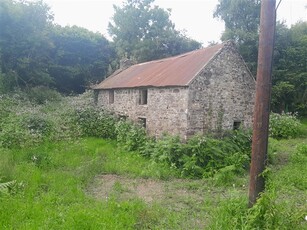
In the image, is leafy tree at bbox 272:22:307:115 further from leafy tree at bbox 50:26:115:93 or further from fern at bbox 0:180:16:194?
fern at bbox 0:180:16:194

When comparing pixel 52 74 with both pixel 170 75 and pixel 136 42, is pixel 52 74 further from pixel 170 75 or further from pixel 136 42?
pixel 170 75

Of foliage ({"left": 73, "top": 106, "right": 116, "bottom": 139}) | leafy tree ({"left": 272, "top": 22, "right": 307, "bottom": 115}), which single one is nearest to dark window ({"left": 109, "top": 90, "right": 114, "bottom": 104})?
foliage ({"left": 73, "top": 106, "right": 116, "bottom": 139})

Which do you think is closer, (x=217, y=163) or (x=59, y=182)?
(x=59, y=182)

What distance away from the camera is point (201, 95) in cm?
1241

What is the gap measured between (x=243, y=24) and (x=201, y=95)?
22.8m

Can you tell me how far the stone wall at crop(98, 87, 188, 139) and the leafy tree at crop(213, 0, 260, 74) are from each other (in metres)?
16.1

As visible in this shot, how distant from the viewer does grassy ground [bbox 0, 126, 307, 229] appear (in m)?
5.81

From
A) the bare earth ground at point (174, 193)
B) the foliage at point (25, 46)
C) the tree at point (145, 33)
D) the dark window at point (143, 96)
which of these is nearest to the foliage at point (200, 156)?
the bare earth ground at point (174, 193)

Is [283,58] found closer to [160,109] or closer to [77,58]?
[160,109]

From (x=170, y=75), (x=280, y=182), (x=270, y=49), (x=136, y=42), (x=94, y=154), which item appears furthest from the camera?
(x=136, y=42)

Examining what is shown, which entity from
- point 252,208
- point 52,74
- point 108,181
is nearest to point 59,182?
point 108,181

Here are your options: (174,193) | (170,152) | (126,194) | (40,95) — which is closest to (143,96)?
(170,152)

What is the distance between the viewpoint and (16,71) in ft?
80.4

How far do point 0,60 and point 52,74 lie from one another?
8.38 m
